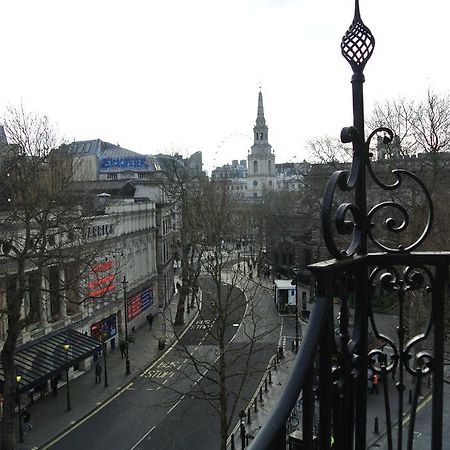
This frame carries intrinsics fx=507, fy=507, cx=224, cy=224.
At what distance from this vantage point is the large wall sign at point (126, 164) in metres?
69.3

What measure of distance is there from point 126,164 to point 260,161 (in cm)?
6684

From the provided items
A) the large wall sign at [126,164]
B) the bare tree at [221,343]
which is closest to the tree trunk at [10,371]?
the bare tree at [221,343]

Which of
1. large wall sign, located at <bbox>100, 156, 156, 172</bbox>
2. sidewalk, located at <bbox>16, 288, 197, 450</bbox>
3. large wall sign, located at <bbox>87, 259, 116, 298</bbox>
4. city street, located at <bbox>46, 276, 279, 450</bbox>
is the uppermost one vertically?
large wall sign, located at <bbox>100, 156, 156, 172</bbox>

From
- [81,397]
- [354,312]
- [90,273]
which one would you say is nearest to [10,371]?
[81,397]

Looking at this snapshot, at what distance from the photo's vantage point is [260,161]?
132 metres

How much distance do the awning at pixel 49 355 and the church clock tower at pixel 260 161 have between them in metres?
103

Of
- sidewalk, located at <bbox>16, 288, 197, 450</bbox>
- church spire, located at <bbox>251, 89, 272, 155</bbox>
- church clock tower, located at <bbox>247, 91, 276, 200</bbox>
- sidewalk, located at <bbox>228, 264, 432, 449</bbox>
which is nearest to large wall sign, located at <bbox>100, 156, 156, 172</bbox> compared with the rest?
sidewalk, located at <bbox>16, 288, 197, 450</bbox>

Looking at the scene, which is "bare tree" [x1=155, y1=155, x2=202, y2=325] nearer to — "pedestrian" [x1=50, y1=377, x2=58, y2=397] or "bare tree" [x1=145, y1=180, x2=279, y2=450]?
"bare tree" [x1=145, y1=180, x2=279, y2=450]

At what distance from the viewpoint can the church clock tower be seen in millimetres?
128250

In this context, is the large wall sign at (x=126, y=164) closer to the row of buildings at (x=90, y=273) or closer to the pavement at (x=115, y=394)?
the row of buildings at (x=90, y=273)

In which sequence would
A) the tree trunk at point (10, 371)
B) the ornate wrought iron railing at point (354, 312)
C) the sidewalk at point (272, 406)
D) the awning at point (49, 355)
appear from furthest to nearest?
the awning at point (49, 355)
the sidewalk at point (272, 406)
the tree trunk at point (10, 371)
the ornate wrought iron railing at point (354, 312)

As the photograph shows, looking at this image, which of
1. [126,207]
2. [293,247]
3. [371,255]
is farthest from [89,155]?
[371,255]

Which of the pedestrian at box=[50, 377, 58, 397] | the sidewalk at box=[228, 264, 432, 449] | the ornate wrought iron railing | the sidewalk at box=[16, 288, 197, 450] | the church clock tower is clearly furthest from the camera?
the church clock tower

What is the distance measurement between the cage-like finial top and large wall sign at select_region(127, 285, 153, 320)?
32.6 metres
